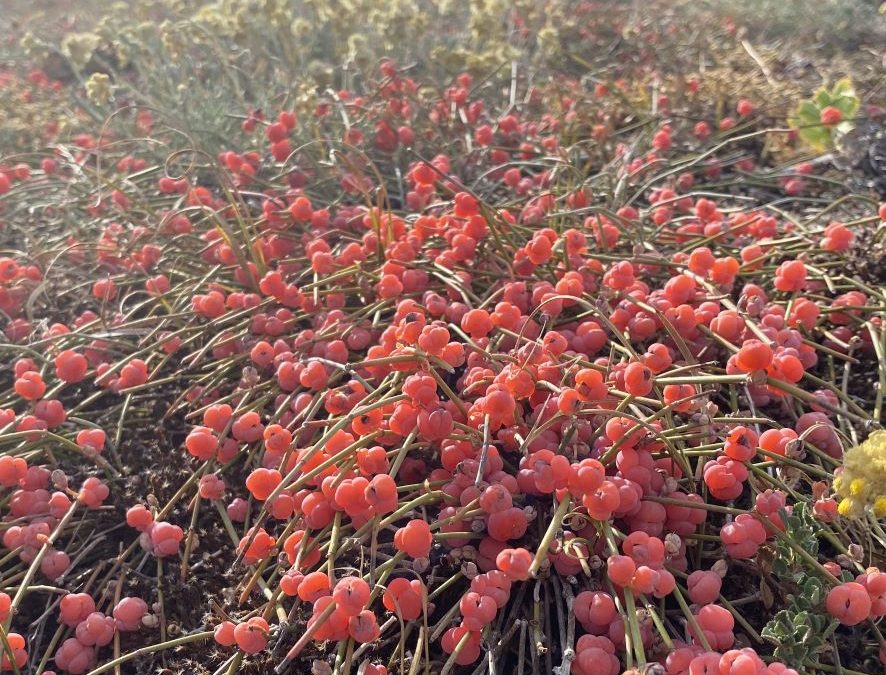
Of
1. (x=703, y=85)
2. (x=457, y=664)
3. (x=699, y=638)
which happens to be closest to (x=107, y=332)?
(x=457, y=664)

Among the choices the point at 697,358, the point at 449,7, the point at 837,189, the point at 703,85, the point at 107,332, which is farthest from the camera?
the point at 449,7

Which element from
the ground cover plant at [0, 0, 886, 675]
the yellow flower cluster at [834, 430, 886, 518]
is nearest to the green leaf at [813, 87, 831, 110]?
the ground cover plant at [0, 0, 886, 675]

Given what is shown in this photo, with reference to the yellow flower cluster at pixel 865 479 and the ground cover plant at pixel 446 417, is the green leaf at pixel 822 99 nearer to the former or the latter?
the ground cover plant at pixel 446 417

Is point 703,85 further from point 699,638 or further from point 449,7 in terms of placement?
point 699,638

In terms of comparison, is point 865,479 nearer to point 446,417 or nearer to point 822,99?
point 446,417

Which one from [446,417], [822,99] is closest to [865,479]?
[446,417]

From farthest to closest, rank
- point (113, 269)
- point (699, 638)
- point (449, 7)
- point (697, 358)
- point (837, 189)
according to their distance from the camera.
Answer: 1. point (449, 7)
2. point (837, 189)
3. point (113, 269)
4. point (697, 358)
5. point (699, 638)

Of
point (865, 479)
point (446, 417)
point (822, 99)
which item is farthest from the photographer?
point (822, 99)
